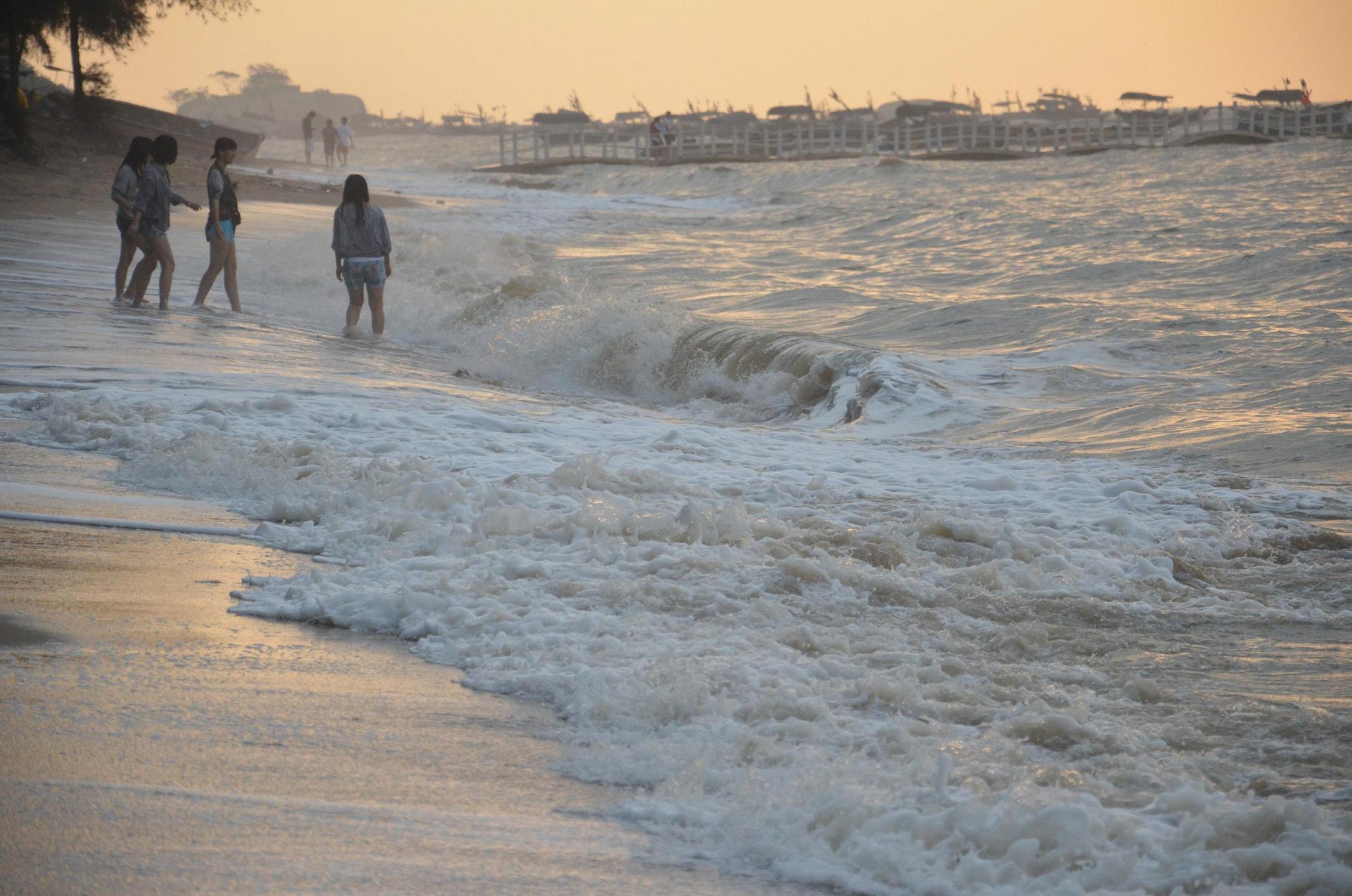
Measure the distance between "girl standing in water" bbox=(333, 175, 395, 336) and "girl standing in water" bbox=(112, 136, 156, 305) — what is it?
1.76 meters

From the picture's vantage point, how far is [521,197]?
125ft

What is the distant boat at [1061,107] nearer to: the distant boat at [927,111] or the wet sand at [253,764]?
the distant boat at [927,111]

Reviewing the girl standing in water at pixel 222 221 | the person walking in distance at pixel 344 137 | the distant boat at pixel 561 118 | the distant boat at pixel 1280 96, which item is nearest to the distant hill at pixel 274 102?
the distant boat at pixel 561 118

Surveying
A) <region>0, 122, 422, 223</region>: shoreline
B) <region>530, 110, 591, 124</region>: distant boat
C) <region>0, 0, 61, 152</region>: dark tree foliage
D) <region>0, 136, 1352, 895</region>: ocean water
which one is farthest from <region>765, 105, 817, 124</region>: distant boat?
<region>0, 136, 1352, 895</region>: ocean water

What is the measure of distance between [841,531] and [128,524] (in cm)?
304

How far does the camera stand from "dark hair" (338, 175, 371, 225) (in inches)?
453

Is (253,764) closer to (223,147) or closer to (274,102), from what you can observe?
(223,147)

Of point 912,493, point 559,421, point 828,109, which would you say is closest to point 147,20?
point 559,421

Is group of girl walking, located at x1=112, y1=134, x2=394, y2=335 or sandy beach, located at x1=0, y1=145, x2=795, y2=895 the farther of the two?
group of girl walking, located at x1=112, y1=134, x2=394, y2=335

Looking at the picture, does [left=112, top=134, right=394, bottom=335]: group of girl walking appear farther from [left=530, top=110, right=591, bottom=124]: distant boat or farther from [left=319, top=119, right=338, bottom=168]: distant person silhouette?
[left=530, top=110, right=591, bottom=124]: distant boat

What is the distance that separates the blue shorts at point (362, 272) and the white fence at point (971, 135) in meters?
42.9

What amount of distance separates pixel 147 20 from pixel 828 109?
55.5 m

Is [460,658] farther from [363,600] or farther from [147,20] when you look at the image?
[147,20]

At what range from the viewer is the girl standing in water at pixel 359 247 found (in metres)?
11.8
